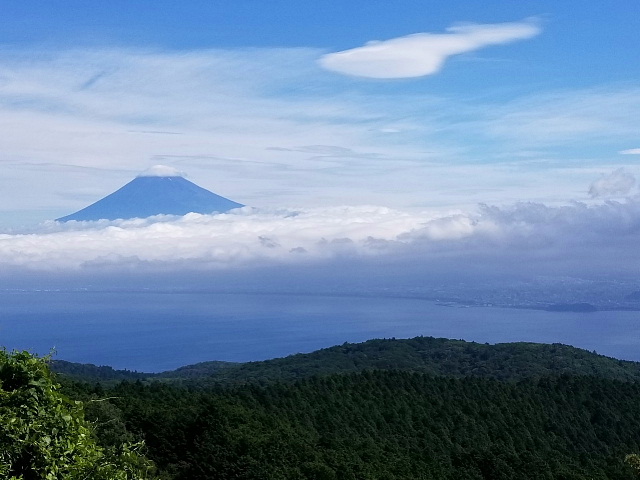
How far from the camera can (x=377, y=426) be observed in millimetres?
42125

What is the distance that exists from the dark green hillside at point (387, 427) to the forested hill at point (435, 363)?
87.8 ft

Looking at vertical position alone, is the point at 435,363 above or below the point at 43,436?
below

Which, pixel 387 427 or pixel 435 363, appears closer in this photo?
pixel 387 427

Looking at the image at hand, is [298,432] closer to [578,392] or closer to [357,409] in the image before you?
[357,409]

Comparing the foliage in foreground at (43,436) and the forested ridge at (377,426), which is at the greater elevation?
the foliage in foreground at (43,436)

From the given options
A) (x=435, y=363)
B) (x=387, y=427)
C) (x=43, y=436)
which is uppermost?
(x=43, y=436)

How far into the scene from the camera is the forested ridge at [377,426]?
26.0 m

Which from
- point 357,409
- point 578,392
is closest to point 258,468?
point 357,409

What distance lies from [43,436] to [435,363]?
93038 millimetres

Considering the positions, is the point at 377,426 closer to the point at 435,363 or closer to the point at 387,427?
the point at 387,427

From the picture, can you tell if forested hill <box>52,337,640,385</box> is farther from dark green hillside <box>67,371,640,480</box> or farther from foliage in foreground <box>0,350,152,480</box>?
foliage in foreground <box>0,350,152,480</box>

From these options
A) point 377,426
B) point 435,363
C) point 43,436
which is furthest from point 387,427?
point 435,363

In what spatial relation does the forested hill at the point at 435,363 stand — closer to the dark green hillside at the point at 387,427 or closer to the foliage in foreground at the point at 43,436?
the dark green hillside at the point at 387,427

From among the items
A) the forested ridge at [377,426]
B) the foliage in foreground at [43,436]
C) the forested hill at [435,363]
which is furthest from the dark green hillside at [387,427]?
the forested hill at [435,363]
